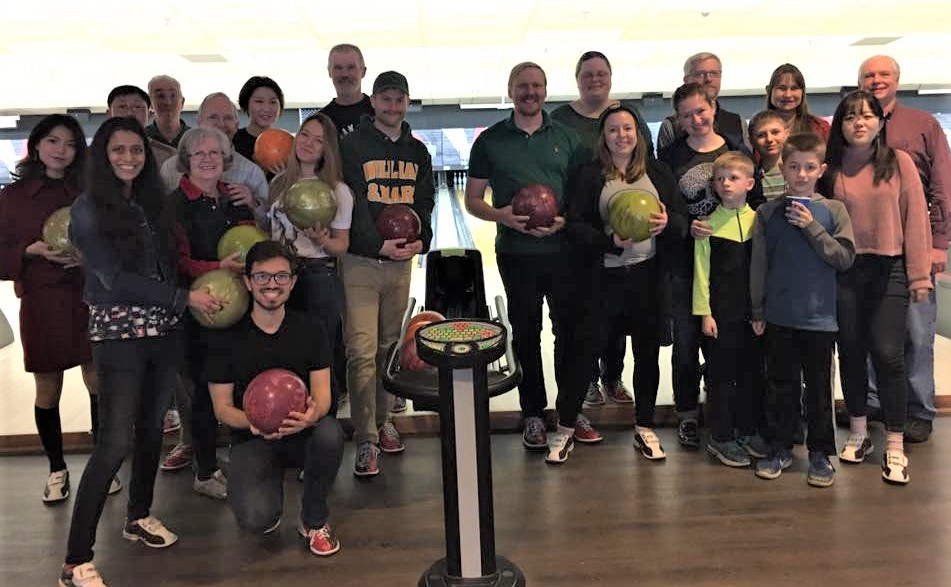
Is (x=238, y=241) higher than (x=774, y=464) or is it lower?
higher

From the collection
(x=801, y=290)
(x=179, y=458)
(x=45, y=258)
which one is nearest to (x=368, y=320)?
(x=179, y=458)

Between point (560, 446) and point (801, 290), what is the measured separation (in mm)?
809

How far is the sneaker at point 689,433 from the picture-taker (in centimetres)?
222

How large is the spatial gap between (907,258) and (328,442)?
1.62 metres

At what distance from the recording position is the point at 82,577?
5.04 feet

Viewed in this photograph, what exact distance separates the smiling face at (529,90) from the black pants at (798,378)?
92 cm

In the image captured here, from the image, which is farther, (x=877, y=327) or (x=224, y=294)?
(x=877, y=327)

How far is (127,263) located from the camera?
1526 millimetres

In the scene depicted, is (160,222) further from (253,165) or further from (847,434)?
(847,434)

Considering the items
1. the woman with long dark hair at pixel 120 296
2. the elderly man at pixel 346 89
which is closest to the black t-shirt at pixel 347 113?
the elderly man at pixel 346 89

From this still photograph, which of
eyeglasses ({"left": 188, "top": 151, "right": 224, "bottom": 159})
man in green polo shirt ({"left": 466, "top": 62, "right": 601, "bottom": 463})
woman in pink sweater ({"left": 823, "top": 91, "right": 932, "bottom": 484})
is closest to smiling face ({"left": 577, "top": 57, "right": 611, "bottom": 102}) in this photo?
man in green polo shirt ({"left": 466, "top": 62, "right": 601, "bottom": 463})

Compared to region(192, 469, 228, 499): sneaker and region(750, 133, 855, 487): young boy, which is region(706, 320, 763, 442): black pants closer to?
region(750, 133, 855, 487): young boy

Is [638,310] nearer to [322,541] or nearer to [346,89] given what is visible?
[322,541]

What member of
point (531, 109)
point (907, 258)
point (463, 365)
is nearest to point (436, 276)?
point (531, 109)
